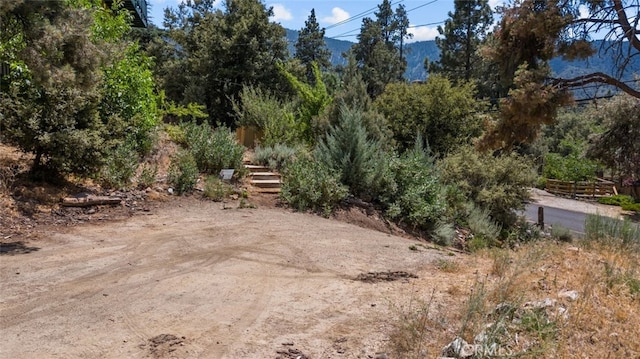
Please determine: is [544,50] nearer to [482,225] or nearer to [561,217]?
[482,225]

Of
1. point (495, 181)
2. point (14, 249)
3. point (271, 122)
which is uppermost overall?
point (271, 122)

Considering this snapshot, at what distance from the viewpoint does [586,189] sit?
31297mm

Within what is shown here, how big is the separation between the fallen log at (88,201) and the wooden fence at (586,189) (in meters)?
30.9

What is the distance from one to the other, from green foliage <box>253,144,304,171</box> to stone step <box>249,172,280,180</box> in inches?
16.2

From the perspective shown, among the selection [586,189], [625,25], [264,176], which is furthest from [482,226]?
[586,189]

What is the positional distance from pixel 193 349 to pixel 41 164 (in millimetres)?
6282

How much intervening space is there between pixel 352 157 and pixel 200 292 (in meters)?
6.73

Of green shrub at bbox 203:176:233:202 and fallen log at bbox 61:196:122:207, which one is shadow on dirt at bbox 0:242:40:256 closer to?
fallen log at bbox 61:196:122:207

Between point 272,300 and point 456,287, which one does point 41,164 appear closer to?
point 272,300

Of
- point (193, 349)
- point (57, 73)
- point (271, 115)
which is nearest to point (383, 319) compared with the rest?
point (193, 349)

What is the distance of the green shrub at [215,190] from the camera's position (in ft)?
30.6

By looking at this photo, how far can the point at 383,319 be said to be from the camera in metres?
3.80

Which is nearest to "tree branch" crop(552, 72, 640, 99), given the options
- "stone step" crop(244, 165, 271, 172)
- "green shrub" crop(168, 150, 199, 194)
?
"stone step" crop(244, 165, 271, 172)

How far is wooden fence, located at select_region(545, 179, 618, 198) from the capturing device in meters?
31.0
